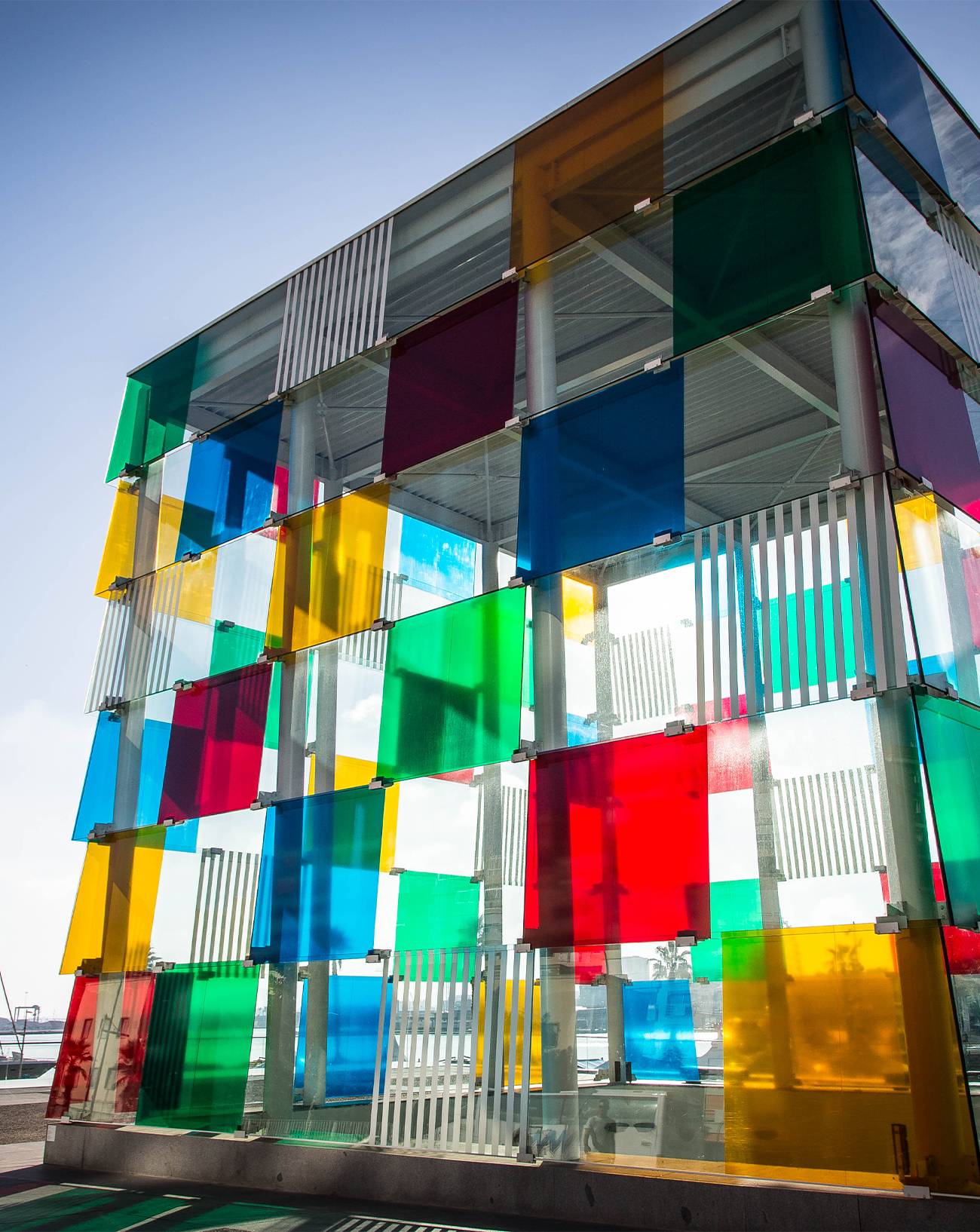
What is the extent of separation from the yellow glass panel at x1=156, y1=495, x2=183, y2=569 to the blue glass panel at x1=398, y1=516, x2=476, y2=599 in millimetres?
3223

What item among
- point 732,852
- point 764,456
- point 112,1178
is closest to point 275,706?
point 112,1178

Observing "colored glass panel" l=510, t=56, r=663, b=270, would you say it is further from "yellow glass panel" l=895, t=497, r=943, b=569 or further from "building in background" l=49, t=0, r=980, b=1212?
"yellow glass panel" l=895, t=497, r=943, b=569

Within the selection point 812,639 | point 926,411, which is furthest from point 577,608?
point 926,411

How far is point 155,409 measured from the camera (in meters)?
11.8

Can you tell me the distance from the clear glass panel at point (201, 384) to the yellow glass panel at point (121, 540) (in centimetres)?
31

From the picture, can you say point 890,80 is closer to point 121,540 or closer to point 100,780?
point 121,540

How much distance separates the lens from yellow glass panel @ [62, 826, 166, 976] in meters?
9.71

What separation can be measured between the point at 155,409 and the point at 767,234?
7.20 m

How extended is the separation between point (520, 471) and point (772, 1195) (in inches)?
199

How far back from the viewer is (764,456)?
1049cm

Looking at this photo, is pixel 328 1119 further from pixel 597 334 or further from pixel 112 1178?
pixel 597 334

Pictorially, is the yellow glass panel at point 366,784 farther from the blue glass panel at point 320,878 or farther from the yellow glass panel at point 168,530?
the yellow glass panel at point 168,530

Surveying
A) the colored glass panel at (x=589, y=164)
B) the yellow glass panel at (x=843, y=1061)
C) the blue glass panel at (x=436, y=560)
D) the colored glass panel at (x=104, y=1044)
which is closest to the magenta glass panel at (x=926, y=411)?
the colored glass panel at (x=589, y=164)

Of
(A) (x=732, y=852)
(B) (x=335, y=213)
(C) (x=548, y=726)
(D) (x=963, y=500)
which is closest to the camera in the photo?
(A) (x=732, y=852)
